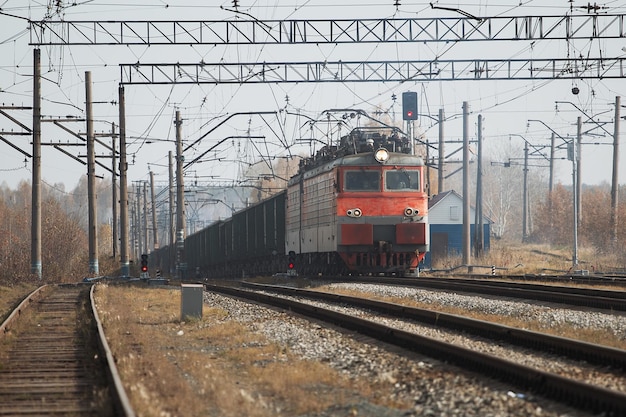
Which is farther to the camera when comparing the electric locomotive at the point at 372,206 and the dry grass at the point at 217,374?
the electric locomotive at the point at 372,206

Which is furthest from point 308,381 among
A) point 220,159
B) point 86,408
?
point 220,159

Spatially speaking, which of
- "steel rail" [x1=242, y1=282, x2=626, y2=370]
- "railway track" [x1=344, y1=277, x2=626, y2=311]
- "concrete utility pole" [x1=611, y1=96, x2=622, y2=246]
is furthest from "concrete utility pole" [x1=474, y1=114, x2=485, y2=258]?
"steel rail" [x1=242, y1=282, x2=626, y2=370]

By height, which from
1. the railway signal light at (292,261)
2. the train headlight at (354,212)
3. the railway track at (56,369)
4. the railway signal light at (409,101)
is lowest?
the railway track at (56,369)

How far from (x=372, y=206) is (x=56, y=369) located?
17796 millimetres

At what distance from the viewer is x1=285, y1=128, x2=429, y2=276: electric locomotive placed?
1065 inches

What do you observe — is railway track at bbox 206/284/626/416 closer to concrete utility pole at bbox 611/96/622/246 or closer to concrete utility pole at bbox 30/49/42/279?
concrete utility pole at bbox 30/49/42/279

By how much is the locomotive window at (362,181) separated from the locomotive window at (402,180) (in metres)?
0.34

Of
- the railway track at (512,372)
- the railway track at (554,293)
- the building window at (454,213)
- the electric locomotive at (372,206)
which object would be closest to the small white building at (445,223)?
the building window at (454,213)

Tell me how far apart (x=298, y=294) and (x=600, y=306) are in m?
8.23

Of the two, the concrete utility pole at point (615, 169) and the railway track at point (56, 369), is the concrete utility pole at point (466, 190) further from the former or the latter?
the railway track at point (56, 369)

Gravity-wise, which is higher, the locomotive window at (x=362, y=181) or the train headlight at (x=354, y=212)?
the locomotive window at (x=362, y=181)

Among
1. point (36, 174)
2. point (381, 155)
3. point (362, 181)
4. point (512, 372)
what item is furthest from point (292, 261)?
point (512, 372)

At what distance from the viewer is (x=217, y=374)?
9578mm

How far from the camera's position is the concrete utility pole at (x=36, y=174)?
34562 millimetres
